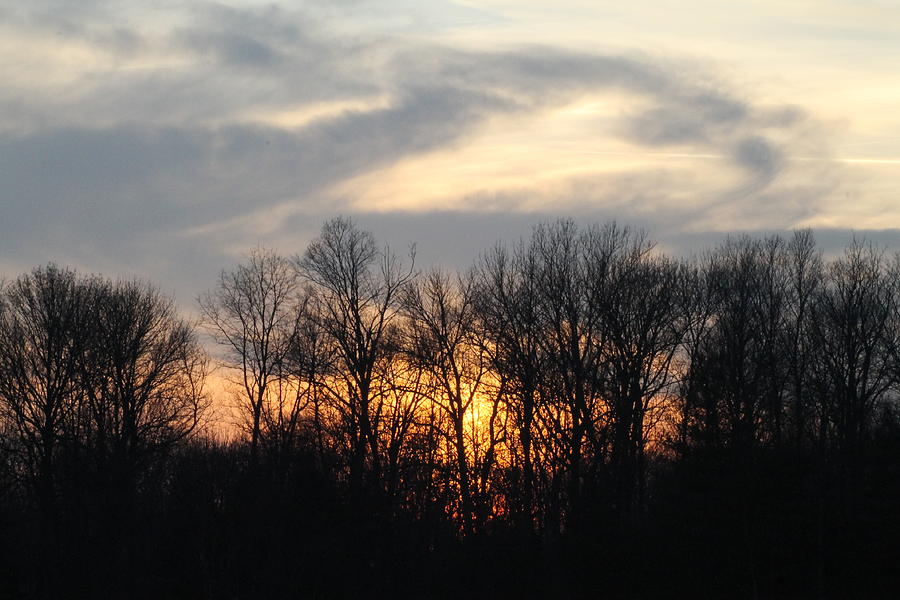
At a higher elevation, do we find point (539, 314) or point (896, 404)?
point (539, 314)

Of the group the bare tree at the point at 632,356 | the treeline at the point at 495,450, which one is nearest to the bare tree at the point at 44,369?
the treeline at the point at 495,450

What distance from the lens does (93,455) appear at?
164 feet

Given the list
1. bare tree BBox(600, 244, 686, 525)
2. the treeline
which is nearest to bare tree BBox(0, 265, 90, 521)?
the treeline

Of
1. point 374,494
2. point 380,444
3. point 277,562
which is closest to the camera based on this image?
point 277,562

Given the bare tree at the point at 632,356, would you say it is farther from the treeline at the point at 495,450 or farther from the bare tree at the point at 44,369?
the bare tree at the point at 44,369

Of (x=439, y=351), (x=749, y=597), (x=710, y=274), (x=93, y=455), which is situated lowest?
(x=749, y=597)

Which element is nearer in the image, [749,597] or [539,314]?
[749,597]

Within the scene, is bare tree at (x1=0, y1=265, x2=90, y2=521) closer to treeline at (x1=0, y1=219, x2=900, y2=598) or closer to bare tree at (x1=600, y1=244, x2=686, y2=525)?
treeline at (x1=0, y1=219, x2=900, y2=598)

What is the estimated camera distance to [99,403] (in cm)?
5191

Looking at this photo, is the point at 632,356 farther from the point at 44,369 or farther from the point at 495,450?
the point at 44,369

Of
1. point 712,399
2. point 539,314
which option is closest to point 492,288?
point 539,314

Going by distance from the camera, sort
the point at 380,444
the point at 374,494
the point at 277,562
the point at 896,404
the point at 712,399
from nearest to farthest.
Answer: the point at 277,562
the point at 374,494
the point at 712,399
the point at 380,444
the point at 896,404

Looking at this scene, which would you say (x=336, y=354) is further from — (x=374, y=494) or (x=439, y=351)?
(x=374, y=494)

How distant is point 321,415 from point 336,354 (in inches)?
126
